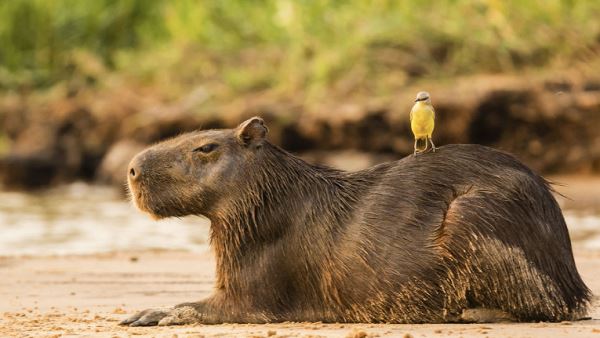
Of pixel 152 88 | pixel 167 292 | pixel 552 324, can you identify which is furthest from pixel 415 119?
pixel 152 88

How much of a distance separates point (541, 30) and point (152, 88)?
6.42 metres

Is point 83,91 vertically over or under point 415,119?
over

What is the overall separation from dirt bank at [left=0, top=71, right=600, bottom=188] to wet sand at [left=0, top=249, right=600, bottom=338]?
5.77 metres

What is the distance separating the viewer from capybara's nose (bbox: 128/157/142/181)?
5.50 m

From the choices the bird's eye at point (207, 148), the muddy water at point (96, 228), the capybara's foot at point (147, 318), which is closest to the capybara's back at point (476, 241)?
the bird's eye at point (207, 148)

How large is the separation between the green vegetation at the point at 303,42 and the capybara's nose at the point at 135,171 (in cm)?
960

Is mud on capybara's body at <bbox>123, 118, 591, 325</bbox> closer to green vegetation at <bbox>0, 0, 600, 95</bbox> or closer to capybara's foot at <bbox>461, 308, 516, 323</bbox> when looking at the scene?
capybara's foot at <bbox>461, 308, 516, 323</bbox>

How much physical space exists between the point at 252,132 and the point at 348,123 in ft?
30.7

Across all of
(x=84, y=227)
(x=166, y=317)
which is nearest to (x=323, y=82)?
(x=84, y=227)

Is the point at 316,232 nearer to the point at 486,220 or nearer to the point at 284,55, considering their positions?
the point at 486,220

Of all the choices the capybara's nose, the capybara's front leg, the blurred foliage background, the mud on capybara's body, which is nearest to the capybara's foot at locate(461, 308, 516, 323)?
the mud on capybara's body

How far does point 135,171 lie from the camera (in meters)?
5.52

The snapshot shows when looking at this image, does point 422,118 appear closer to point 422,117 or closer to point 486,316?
point 422,117

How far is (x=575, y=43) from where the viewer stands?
1447 cm
